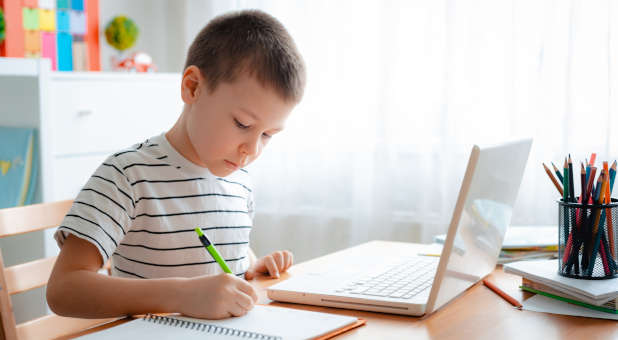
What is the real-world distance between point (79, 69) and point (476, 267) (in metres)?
2.00

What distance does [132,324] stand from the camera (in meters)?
0.90

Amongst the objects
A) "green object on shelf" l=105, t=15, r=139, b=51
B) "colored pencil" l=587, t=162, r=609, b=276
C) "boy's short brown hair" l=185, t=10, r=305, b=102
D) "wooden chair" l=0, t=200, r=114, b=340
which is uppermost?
"green object on shelf" l=105, t=15, r=139, b=51

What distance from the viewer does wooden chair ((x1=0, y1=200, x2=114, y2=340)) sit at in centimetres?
117

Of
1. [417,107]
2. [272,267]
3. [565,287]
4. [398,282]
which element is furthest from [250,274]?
[417,107]

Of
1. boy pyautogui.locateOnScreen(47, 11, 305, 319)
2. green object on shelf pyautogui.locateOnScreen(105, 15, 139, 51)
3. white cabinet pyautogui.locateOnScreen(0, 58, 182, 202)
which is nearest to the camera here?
boy pyautogui.locateOnScreen(47, 11, 305, 319)

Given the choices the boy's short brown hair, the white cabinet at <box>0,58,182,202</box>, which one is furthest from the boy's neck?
the white cabinet at <box>0,58,182,202</box>

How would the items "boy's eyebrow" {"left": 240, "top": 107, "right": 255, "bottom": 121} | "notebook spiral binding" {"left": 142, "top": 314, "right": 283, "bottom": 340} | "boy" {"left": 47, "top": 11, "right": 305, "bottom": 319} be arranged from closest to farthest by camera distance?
"notebook spiral binding" {"left": 142, "top": 314, "right": 283, "bottom": 340}
"boy" {"left": 47, "top": 11, "right": 305, "bottom": 319}
"boy's eyebrow" {"left": 240, "top": 107, "right": 255, "bottom": 121}

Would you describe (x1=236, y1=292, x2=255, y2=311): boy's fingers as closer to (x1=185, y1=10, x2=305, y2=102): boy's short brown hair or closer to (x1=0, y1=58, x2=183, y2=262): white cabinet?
(x1=185, y1=10, x2=305, y2=102): boy's short brown hair

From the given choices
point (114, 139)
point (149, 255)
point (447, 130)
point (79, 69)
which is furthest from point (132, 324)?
point (79, 69)

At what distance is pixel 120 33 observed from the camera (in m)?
2.80

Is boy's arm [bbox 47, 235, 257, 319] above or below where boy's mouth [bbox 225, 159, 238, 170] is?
below

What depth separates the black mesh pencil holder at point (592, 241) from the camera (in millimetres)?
1059

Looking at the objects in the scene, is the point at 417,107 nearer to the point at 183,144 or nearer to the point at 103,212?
the point at 183,144

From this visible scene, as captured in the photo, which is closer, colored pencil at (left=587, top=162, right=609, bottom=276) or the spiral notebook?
the spiral notebook
